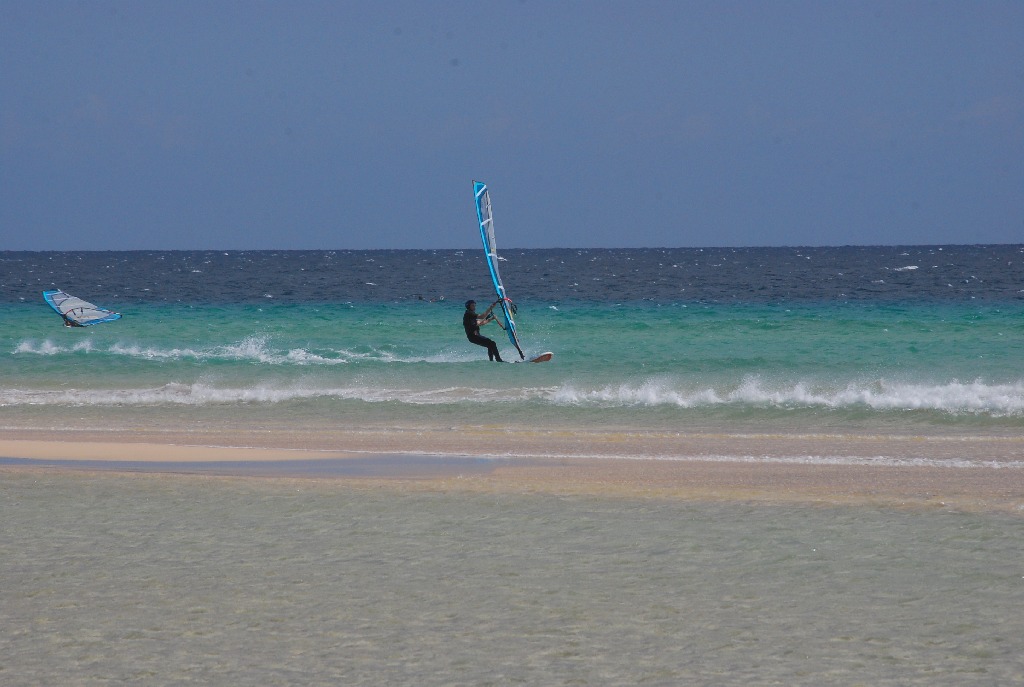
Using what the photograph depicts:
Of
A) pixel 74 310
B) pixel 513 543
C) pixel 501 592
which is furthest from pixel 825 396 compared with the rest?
pixel 74 310

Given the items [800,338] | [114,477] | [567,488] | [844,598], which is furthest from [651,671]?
[800,338]

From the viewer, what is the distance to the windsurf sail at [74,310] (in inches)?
1412

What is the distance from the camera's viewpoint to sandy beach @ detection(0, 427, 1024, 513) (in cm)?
1069

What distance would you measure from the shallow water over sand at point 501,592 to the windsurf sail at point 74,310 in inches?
1085

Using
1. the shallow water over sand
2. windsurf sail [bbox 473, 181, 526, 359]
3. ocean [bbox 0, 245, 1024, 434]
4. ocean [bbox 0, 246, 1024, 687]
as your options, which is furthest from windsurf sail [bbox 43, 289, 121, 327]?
Answer: the shallow water over sand

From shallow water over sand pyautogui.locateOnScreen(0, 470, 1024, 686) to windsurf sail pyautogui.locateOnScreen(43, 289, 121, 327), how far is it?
2756 cm

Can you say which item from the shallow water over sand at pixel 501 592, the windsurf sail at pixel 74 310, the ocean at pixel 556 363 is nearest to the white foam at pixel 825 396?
the ocean at pixel 556 363

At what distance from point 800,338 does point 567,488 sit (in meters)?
21.2

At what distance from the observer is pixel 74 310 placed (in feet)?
119

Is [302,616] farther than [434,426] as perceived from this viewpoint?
No

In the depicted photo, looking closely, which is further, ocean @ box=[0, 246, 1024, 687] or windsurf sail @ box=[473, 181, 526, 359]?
windsurf sail @ box=[473, 181, 526, 359]

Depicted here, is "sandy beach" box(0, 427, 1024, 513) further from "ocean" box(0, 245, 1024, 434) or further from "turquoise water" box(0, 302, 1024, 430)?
"turquoise water" box(0, 302, 1024, 430)

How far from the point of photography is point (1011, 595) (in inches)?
267

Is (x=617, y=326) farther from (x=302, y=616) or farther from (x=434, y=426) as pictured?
(x=302, y=616)
